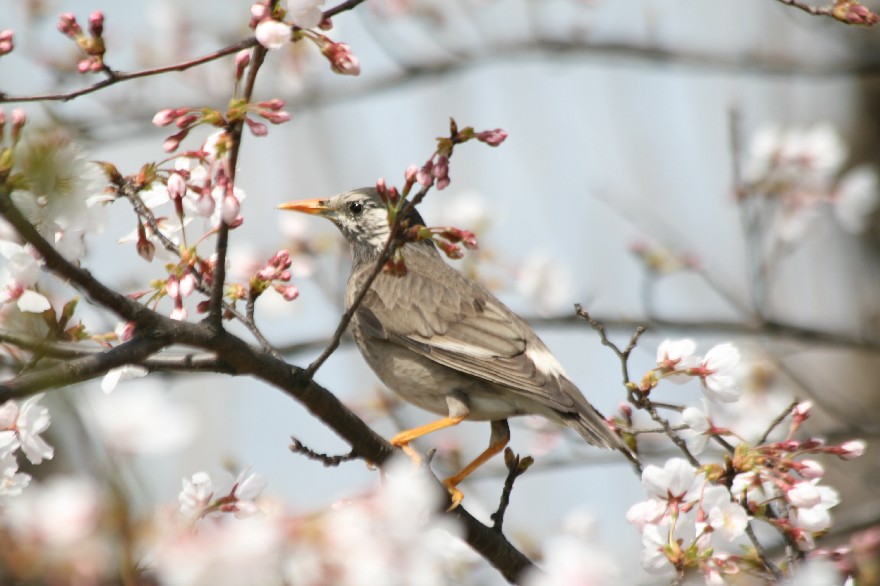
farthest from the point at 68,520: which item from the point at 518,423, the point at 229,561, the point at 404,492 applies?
the point at 518,423

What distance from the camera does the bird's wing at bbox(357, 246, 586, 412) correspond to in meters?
4.64

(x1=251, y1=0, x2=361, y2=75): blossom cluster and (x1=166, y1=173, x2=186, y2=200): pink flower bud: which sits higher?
(x1=251, y1=0, x2=361, y2=75): blossom cluster

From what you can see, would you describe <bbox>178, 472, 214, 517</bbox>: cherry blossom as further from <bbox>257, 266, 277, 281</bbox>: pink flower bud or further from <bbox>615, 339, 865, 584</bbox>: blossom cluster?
<bbox>615, 339, 865, 584</bbox>: blossom cluster

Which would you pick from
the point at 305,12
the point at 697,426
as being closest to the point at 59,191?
the point at 305,12

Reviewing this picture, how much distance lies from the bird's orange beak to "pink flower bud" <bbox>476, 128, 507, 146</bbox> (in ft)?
8.46

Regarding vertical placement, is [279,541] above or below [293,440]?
above

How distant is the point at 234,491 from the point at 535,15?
193 inches

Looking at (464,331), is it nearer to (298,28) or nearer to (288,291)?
(288,291)

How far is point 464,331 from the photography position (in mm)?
5152

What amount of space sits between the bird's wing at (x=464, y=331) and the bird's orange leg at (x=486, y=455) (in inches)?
14.5

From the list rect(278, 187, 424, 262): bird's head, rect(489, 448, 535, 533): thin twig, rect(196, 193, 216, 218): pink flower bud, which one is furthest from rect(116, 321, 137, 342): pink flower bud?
rect(278, 187, 424, 262): bird's head

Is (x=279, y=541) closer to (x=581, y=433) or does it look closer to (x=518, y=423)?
(x=581, y=433)

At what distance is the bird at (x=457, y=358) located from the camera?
4547 millimetres

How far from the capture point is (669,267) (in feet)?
20.9
